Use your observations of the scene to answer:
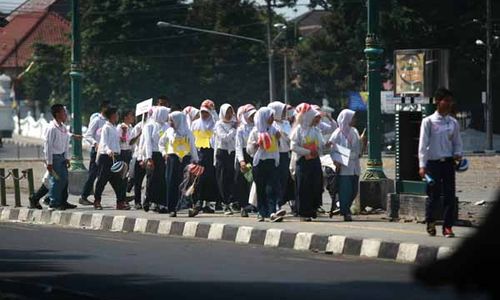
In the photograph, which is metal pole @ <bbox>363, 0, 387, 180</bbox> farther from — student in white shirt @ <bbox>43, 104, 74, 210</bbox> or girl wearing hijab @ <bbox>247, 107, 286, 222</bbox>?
student in white shirt @ <bbox>43, 104, 74, 210</bbox>

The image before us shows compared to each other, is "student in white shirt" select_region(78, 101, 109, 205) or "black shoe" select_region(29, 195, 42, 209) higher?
"student in white shirt" select_region(78, 101, 109, 205)

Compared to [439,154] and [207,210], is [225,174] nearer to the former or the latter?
[207,210]

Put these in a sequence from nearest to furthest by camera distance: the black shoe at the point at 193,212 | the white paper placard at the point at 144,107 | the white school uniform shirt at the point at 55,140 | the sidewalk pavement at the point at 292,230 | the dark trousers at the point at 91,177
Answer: the sidewalk pavement at the point at 292,230 < the black shoe at the point at 193,212 < the white school uniform shirt at the point at 55,140 < the white paper placard at the point at 144,107 < the dark trousers at the point at 91,177

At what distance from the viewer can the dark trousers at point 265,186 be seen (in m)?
17.3

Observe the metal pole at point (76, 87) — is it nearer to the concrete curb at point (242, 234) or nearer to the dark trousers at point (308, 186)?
the concrete curb at point (242, 234)

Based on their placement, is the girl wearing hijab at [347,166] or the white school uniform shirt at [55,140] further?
the white school uniform shirt at [55,140]

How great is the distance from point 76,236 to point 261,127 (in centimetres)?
291

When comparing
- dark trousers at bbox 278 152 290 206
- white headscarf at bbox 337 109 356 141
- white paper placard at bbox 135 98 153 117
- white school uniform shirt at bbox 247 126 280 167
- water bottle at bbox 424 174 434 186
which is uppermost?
white paper placard at bbox 135 98 153 117

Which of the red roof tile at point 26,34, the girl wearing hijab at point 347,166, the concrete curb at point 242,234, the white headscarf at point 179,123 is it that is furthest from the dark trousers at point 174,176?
the red roof tile at point 26,34

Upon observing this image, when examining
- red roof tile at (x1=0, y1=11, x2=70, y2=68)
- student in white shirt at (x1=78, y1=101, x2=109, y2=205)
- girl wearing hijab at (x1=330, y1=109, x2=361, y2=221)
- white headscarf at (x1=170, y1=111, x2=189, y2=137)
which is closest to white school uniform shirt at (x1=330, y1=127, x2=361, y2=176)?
girl wearing hijab at (x1=330, y1=109, x2=361, y2=221)

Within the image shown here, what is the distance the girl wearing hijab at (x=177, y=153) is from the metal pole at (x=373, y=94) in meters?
2.58

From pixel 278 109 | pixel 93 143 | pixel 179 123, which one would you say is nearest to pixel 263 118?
pixel 278 109

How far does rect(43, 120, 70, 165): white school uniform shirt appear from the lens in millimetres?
20125

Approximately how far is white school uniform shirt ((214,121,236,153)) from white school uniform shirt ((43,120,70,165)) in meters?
2.55
